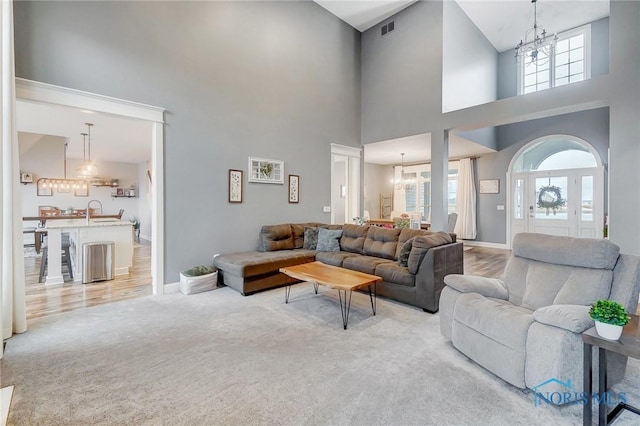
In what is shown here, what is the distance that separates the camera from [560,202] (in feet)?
23.7

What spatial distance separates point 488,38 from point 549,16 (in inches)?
49.7

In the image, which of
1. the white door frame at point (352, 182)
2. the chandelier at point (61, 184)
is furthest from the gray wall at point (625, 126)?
the chandelier at point (61, 184)

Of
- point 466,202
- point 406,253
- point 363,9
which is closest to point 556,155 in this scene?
point 466,202

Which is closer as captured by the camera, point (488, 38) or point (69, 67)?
point (69, 67)

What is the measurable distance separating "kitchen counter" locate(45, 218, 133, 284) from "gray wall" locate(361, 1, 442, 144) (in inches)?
211

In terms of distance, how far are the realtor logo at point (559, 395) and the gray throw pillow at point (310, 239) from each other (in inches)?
142

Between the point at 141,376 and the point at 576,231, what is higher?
the point at 576,231

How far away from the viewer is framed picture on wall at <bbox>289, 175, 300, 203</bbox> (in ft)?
18.5

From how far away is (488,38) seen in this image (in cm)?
752

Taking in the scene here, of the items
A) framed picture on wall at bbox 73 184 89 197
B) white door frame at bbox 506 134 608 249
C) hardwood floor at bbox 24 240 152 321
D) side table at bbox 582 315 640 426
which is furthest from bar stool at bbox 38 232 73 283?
white door frame at bbox 506 134 608 249

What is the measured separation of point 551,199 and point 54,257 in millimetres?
10451

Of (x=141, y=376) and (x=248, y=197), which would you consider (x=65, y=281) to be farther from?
(x=141, y=376)

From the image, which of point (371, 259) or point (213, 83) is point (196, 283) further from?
point (213, 83)

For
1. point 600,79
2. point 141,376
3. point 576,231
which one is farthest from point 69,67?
point 576,231
